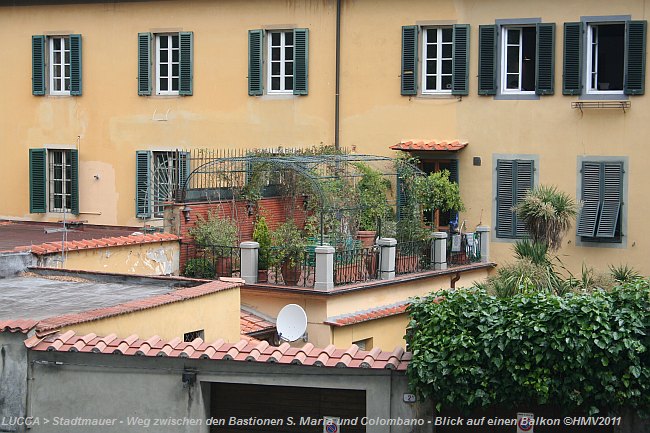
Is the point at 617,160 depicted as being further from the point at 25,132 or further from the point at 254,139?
the point at 25,132

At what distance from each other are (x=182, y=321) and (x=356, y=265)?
19.6ft

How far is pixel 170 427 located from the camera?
481 inches

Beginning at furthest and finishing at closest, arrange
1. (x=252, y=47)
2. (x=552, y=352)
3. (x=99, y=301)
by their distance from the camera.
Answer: (x=252, y=47) < (x=99, y=301) < (x=552, y=352)

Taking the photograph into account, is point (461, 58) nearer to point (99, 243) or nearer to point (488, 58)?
point (488, 58)

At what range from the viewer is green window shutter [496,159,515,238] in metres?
23.9

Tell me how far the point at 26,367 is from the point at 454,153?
43.9 feet

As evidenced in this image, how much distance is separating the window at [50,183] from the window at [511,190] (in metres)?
9.96

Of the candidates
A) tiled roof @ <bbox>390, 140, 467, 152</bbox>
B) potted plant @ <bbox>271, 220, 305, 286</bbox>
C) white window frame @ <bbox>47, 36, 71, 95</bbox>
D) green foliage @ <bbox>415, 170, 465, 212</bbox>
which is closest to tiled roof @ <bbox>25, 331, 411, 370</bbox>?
→ potted plant @ <bbox>271, 220, 305, 286</bbox>

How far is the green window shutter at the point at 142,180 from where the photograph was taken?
26.8 m

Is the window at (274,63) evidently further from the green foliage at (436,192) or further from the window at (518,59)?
the window at (518,59)

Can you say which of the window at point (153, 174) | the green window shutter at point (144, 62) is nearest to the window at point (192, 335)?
the window at point (153, 174)

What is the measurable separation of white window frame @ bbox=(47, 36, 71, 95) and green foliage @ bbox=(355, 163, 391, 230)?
8716 mm

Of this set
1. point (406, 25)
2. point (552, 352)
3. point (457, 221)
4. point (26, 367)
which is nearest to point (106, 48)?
point (406, 25)

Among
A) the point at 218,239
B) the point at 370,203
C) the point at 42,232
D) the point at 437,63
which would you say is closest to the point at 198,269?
the point at 218,239
